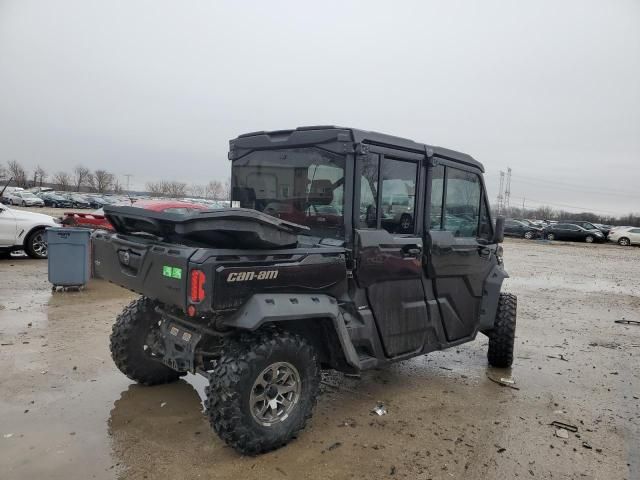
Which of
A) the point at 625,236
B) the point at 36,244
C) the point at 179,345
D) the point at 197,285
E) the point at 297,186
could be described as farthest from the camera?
the point at 625,236

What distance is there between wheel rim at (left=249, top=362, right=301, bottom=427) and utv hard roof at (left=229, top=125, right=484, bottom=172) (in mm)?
1745

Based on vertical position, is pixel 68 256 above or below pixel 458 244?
below

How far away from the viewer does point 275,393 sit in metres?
3.40

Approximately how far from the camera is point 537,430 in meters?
3.99

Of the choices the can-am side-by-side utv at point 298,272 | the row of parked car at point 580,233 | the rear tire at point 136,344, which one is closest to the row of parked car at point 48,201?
the row of parked car at point 580,233

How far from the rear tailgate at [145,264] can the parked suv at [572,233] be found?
36579 mm

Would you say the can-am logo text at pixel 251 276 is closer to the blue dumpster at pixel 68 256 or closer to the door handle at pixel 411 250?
the door handle at pixel 411 250

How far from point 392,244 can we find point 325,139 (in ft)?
3.32

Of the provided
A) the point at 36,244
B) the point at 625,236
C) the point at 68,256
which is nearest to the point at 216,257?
the point at 68,256

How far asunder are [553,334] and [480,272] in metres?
3.01

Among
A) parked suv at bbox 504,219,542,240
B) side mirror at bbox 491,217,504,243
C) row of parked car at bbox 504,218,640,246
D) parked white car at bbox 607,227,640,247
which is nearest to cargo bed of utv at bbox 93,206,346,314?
side mirror at bbox 491,217,504,243

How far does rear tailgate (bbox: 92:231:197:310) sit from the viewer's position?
3.05 m

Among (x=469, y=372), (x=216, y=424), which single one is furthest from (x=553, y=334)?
(x=216, y=424)

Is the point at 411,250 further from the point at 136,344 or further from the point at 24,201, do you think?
the point at 24,201
